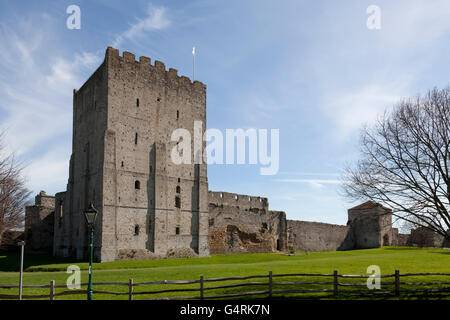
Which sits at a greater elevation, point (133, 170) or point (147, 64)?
point (147, 64)

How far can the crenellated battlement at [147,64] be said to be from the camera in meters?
31.2

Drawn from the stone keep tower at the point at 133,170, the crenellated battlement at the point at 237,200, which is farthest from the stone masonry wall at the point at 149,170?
the crenellated battlement at the point at 237,200

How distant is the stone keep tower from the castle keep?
0.08 metres

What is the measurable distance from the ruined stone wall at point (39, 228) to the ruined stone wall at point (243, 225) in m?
16.4

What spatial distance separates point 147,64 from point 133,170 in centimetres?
921

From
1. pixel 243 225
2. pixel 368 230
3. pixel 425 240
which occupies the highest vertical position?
pixel 243 225

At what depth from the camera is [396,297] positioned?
44.7 feet

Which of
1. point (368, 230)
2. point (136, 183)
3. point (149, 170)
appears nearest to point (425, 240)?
point (368, 230)

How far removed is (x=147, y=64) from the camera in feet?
109

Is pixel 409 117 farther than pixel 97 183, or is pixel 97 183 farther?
pixel 97 183

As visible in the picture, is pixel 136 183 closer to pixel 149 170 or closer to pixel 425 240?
pixel 149 170
